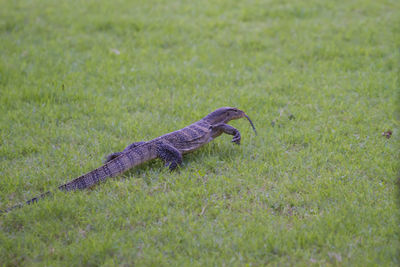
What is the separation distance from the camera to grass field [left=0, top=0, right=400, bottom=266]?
14.4 ft

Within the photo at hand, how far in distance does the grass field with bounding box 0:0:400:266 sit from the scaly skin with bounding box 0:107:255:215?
7.3 inches

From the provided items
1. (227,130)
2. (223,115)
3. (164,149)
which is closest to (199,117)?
(223,115)

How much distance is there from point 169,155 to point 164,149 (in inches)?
4.2

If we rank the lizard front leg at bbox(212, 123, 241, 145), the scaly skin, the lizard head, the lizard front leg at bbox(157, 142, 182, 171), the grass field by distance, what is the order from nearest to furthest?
the grass field → the scaly skin → the lizard front leg at bbox(157, 142, 182, 171) → the lizard front leg at bbox(212, 123, 241, 145) → the lizard head

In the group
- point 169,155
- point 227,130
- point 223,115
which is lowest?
point 169,155

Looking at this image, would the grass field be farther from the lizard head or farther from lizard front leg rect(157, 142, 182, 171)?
the lizard head

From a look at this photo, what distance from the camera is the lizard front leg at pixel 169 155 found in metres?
5.73

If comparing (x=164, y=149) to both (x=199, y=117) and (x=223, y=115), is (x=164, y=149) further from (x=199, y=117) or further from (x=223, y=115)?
(x=199, y=117)

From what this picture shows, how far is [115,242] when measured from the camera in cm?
434

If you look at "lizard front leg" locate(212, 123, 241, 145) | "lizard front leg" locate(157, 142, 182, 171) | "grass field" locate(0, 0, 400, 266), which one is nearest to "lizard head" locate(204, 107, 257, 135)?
"lizard front leg" locate(212, 123, 241, 145)

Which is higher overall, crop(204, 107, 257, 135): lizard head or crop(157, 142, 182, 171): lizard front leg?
crop(204, 107, 257, 135): lizard head

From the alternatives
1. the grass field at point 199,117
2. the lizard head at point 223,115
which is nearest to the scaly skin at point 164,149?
the lizard head at point 223,115

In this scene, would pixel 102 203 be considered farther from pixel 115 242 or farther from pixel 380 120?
pixel 380 120

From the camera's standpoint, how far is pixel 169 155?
5.77 metres
